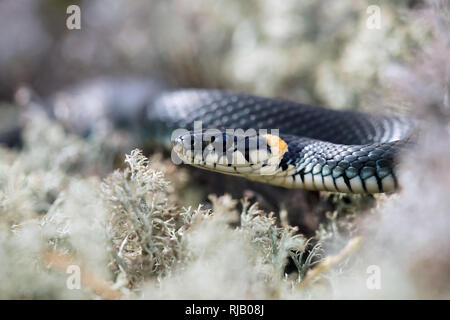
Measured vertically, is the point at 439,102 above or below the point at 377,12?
below

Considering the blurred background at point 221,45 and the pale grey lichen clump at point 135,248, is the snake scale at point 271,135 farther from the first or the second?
the blurred background at point 221,45


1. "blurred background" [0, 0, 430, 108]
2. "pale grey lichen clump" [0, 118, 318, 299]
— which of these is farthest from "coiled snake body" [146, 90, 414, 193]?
"blurred background" [0, 0, 430, 108]

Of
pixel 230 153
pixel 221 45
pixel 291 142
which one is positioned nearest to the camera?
pixel 230 153

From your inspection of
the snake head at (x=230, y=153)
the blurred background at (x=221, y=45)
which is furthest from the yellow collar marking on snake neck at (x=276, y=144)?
the blurred background at (x=221, y=45)

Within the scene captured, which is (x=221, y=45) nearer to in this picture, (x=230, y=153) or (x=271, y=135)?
(x=271, y=135)

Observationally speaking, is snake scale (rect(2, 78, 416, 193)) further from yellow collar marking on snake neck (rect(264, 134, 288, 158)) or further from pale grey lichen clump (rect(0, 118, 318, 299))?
pale grey lichen clump (rect(0, 118, 318, 299))

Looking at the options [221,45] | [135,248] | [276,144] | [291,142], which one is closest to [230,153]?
[276,144]

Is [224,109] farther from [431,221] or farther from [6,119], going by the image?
[6,119]
